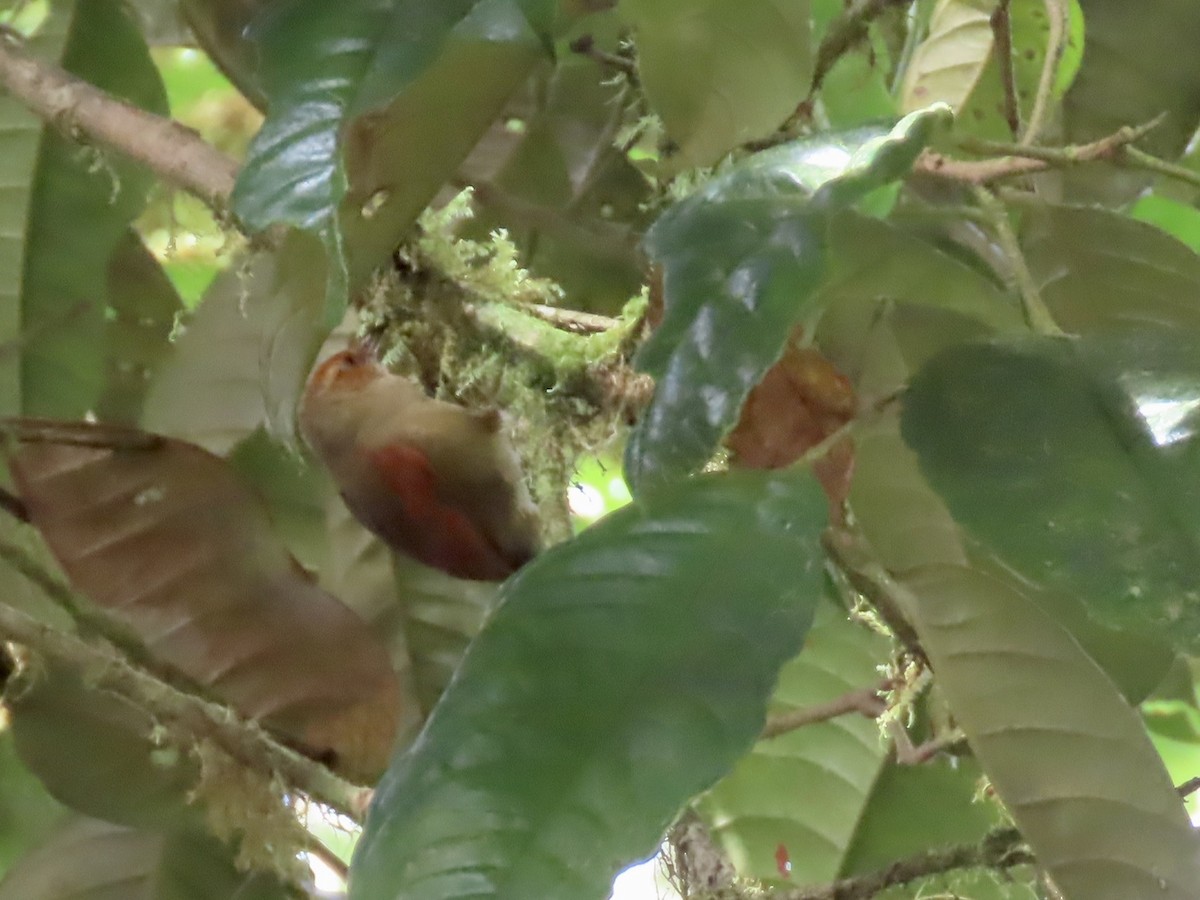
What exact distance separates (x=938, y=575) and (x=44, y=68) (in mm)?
723

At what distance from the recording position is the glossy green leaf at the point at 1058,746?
62 centimetres

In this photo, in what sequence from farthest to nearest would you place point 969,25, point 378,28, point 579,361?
point 969,25 < point 579,361 < point 378,28

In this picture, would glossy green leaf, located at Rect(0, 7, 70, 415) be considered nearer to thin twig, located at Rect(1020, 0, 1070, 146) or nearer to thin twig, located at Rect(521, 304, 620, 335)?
thin twig, located at Rect(521, 304, 620, 335)

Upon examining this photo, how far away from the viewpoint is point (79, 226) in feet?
3.42

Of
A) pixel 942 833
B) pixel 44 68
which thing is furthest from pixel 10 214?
pixel 942 833

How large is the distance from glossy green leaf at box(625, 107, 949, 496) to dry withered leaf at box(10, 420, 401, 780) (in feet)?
1.28

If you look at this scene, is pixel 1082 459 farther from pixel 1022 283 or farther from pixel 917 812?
pixel 917 812

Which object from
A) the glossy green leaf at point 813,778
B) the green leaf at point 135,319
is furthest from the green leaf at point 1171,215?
the green leaf at point 135,319

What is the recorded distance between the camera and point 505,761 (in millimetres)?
405

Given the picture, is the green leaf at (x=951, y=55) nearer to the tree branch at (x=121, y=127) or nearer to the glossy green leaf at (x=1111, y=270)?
the glossy green leaf at (x=1111, y=270)

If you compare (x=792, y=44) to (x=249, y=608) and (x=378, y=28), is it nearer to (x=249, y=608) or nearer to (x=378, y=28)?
(x=378, y=28)

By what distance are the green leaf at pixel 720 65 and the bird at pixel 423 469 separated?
22cm

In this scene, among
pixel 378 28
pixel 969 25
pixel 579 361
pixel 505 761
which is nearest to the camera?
pixel 505 761

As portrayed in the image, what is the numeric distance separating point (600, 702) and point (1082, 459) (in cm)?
23
